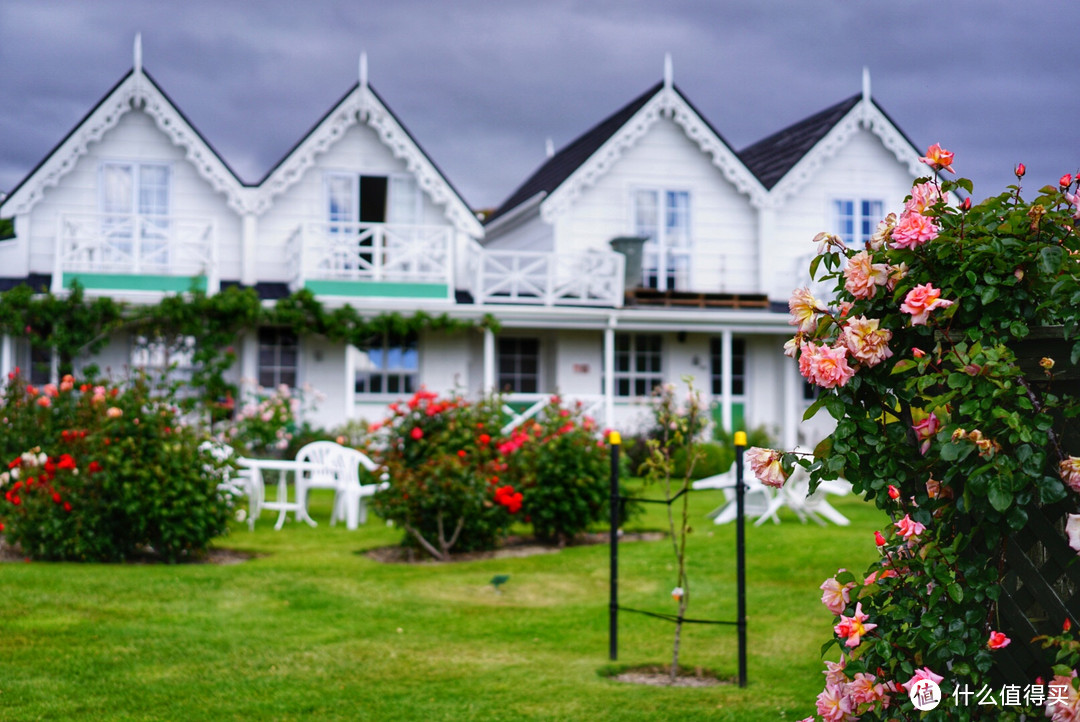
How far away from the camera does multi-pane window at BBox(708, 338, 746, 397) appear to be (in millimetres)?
22719

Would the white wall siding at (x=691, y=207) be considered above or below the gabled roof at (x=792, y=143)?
below

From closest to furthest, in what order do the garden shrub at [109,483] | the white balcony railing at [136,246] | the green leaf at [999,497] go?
the green leaf at [999,497], the garden shrub at [109,483], the white balcony railing at [136,246]

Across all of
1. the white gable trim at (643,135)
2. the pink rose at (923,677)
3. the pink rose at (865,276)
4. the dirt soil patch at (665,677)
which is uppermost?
the white gable trim at (643,135)

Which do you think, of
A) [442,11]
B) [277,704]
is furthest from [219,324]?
[277,704]

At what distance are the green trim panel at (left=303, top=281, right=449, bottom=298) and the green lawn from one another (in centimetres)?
922

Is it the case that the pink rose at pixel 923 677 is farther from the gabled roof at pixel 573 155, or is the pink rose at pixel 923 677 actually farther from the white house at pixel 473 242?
the gabled roof at pixel 573 155

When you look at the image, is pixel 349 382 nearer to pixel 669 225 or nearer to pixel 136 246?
pixel 136 246

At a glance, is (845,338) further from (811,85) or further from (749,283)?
(811,85)

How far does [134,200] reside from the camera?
66.6 ft

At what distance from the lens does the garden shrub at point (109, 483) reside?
30.1ft

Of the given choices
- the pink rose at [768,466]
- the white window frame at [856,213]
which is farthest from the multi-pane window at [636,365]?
the pink rose at [768,466]

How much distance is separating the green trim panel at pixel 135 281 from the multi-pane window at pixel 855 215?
12855 mm

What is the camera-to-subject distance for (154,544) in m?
9.64

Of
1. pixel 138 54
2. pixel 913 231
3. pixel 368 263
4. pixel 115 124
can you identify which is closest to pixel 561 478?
pixel 913 231
